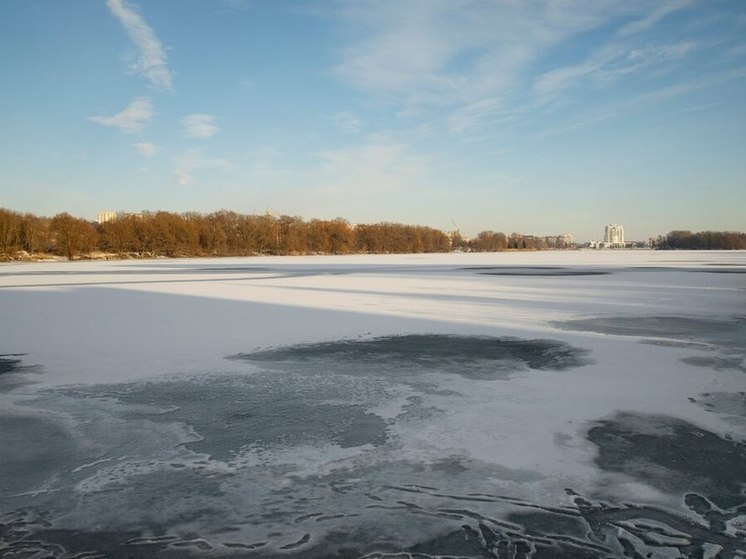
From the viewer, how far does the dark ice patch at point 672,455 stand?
10.2 feet

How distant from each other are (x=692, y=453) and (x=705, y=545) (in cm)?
127

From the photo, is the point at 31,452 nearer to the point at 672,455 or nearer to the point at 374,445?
the point at 374,445

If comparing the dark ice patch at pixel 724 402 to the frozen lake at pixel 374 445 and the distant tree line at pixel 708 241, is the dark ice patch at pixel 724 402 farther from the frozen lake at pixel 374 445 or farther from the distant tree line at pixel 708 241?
the distant tree line at pixel 708 241

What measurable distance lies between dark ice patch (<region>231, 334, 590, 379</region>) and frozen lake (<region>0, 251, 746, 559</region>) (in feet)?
0.18

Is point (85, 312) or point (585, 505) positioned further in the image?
point (85, 312)

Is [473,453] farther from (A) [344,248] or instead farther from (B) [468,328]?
(A) [344,248]

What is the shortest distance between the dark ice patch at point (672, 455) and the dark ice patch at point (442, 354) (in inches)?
74.3

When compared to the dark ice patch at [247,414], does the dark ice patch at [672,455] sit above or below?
above

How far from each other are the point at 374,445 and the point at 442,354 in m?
3.45

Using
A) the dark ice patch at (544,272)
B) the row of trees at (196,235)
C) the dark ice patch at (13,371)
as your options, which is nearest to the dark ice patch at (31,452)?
the dark ice patch at (13,371)

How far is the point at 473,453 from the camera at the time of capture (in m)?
A: 3.65

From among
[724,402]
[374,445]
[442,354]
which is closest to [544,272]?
[442,354]

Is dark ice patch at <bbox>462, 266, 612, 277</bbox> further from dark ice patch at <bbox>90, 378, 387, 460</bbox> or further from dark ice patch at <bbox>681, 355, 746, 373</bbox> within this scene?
dark ice patch at <bbox>90, 378, 387, 460</bbox>

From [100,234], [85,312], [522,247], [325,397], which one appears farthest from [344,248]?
[325,397]
